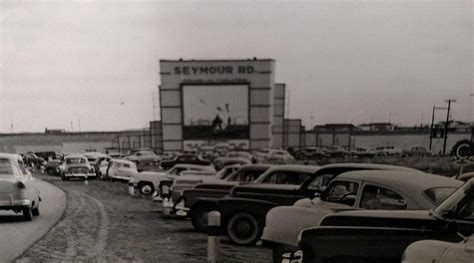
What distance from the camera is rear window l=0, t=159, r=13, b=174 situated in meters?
4.94

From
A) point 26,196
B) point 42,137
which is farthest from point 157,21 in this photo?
point 26,196

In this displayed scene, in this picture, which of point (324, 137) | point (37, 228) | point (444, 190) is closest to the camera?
point (444, 190)

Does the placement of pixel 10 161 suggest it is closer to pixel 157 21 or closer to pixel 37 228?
pixel 37 228

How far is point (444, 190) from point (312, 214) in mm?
1046

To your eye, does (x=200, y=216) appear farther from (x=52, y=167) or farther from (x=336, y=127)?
(x=336, y=127)

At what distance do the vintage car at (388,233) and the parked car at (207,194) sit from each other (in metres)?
3.61

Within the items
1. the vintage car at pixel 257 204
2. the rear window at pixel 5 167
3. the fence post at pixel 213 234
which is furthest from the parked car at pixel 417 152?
the rear window at pixel 5 167

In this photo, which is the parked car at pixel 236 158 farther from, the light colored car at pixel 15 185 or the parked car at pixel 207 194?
the light colored car at pixel 15 185

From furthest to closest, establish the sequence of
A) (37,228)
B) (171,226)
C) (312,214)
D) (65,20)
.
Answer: (171,226) < (37,228) < (65,20) < (312,214)

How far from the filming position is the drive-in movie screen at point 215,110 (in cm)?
583

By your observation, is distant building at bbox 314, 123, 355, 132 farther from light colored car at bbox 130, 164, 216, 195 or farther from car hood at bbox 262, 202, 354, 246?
light colored car at bbox 130, 164, 216, 195

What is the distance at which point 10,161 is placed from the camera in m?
4.96

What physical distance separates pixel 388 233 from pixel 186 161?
513 cm

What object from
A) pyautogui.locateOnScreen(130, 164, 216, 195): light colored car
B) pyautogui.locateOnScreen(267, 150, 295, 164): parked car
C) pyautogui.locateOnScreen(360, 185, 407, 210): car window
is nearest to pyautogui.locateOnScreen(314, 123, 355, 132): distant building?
pyautogui.locateOnScreen(267, 150, 295, 164): parked car
